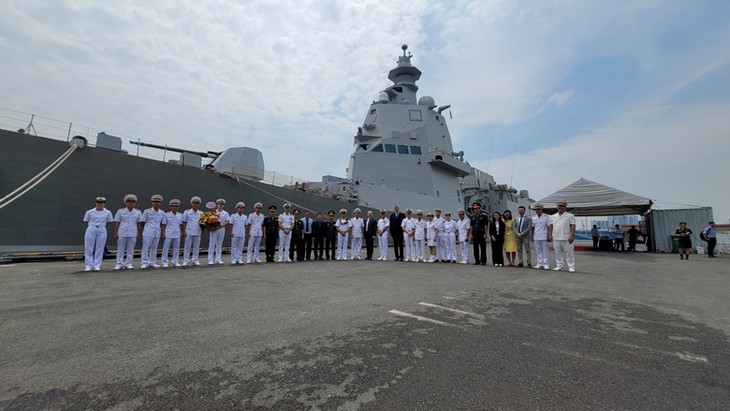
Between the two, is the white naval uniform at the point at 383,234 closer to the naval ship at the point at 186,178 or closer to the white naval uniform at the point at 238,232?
the white naval uniform at the point at 238,232

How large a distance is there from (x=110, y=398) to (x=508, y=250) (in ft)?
27.5

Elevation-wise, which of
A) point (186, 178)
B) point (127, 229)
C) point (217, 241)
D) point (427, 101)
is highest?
point (427, 101)

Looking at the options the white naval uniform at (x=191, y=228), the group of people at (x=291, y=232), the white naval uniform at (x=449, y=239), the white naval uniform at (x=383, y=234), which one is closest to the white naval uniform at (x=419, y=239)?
the group of people at (x=291, y=232)

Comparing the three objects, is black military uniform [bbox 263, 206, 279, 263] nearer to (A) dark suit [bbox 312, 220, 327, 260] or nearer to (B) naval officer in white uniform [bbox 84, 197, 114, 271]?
(A) dark suit [bbox 312, 220, 327, 260]

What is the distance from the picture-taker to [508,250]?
8.36 meters

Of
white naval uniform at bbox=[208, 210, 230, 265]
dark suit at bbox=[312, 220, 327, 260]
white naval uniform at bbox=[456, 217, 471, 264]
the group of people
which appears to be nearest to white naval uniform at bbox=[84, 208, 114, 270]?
the group of people

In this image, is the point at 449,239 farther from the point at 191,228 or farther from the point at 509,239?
the point at 191,228

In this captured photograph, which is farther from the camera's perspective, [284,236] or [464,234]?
[464,234]

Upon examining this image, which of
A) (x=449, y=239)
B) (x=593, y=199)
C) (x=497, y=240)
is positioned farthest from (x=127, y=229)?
(x=593, y=199)

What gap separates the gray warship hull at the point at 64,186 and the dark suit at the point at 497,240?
29.5 ft

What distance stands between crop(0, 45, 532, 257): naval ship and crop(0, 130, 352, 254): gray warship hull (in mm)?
18

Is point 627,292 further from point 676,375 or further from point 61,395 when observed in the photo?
point 61,395

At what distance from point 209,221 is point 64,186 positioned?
3.92 m

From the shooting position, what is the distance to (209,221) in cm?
764
